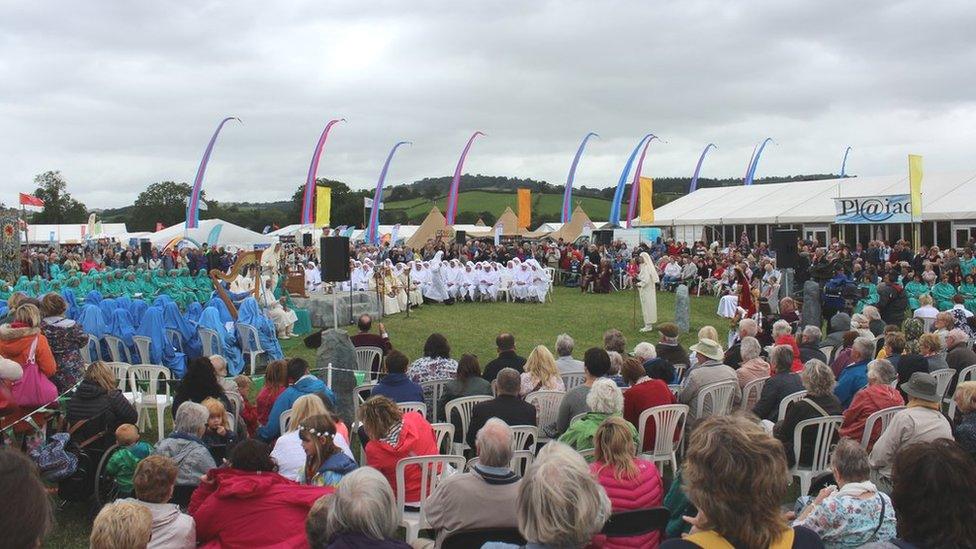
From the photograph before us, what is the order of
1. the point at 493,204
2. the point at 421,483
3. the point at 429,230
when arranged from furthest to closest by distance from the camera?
1. the point at 493,204
2. the point at 429,230
3. the point at 421,483

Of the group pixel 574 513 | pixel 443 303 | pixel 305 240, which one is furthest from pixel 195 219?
pixel 574 513

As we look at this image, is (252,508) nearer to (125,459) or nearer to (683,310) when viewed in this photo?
(125,459)

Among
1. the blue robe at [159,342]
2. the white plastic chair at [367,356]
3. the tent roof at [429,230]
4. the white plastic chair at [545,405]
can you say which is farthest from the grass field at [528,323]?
the tent roof at [429,230]

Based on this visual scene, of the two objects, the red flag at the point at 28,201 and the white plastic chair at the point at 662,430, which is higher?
the red flag at the point at 28,201

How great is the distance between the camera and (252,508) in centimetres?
376

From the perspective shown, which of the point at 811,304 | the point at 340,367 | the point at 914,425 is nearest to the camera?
the point at 914,425

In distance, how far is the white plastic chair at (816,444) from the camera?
5.38 m

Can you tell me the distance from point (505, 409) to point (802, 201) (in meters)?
30.6

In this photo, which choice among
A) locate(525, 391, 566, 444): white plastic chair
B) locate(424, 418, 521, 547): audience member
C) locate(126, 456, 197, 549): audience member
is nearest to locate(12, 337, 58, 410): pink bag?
locate(126, 456, 197, 549): audience member

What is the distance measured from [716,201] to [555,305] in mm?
20678

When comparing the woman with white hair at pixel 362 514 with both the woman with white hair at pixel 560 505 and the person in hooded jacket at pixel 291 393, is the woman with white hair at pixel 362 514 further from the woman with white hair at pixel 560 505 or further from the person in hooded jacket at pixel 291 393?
the person in hooded jacket at pixel 291 393

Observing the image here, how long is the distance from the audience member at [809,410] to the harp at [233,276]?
343 inches

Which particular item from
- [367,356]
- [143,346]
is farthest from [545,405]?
[143,346]

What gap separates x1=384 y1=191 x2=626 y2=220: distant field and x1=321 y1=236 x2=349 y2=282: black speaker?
6647cm
